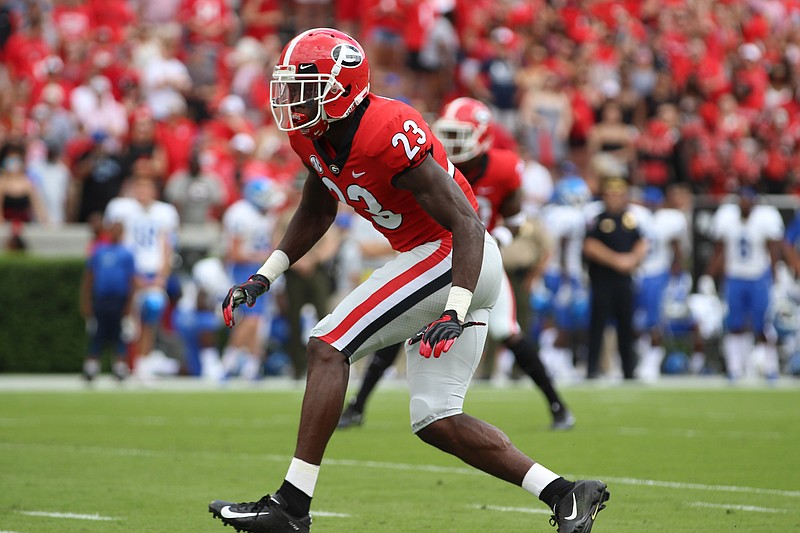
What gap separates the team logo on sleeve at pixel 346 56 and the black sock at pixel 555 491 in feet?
5.37

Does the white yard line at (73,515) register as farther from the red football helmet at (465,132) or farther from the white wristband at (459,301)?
the red football helmet at (465,132)

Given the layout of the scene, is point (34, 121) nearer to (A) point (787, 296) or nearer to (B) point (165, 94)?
(B) point (165, 94)

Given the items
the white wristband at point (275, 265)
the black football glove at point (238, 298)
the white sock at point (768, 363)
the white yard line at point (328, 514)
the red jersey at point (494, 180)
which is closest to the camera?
the black football glove at point (238, 298)

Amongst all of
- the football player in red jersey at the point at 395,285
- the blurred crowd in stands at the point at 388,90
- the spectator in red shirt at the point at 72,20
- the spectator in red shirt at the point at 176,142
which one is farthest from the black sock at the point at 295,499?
the spectator in red shirt at the point at 72,20

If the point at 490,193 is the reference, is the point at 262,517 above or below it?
below

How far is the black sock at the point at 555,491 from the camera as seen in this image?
493 centimetres

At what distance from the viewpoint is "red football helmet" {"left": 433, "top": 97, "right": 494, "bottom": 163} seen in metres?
9.13

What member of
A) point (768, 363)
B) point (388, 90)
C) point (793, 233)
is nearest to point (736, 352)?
point (768, 363)

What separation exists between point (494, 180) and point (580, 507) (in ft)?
15.0

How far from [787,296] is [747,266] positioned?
1.35m

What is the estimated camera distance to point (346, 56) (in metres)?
5.12

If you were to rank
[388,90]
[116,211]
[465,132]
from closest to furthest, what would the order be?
[465,132], [116,211], [388,90]

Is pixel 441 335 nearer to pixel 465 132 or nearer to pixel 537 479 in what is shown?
pixel 537 479

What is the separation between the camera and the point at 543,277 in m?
16.6
